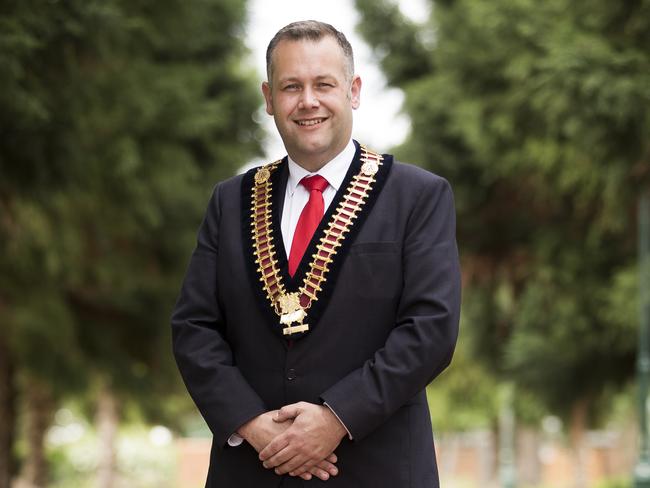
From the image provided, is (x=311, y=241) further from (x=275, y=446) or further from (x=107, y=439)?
(x=107, y=439)

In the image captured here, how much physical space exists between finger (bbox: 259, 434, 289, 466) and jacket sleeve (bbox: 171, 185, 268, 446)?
0.36 ft

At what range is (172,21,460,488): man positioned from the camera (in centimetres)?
304

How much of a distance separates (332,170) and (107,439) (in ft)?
68.2

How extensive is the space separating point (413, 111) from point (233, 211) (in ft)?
42.5

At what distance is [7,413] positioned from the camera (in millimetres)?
16125

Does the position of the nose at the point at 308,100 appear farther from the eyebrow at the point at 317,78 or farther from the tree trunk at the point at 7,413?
the tree trunk at the point at 7,413

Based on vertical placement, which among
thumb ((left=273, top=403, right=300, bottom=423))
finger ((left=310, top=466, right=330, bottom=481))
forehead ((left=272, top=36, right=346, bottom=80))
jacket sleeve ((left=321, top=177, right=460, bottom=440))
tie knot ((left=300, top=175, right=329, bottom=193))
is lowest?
finger ((left=310, top=466, right=330, bottom=481))

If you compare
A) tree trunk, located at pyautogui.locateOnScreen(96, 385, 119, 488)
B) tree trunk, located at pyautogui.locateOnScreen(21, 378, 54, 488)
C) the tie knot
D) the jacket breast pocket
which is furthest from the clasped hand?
tree trunk, located at pyautogui.locateOnScreen(96, 385, 119, 488)

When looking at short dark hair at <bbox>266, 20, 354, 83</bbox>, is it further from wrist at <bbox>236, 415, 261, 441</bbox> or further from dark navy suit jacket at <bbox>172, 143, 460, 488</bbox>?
wrist at <bbox>236, 415, 261, 441</bbox>

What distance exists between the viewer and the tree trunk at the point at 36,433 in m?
18.8

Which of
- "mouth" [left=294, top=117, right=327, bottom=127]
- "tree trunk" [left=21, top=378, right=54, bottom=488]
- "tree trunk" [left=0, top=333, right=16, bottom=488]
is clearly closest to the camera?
"mouth" [left=294, top=117, right=327, bottom=127]

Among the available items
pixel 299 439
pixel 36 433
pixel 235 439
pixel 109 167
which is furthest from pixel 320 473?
pixel 36 433

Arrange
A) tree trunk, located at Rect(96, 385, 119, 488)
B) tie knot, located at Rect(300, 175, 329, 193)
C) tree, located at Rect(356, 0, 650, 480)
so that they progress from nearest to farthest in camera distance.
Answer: tie knot, located at Rect(300, 175, 329, 193) → tree, located at Rect(356, 0, 650, 480) → tree trunk, located at Rect(96, 385, 119, 488)

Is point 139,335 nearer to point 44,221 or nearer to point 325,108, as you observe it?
point 44,221
